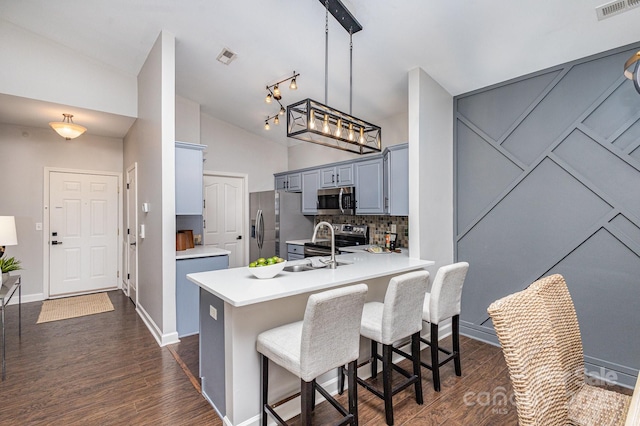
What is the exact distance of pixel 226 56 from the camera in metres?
3.59

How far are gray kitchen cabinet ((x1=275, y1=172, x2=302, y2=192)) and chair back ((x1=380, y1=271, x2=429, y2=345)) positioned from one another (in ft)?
11.8

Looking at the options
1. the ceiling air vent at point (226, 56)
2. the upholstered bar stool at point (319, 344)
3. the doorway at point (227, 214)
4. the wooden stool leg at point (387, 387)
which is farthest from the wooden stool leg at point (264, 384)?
the doorway at point (227, 214)

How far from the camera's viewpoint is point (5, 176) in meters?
4.43

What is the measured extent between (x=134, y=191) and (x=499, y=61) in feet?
15.7

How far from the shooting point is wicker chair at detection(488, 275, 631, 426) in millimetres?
1104

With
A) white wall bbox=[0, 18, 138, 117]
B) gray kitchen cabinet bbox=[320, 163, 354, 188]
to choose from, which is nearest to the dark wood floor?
gray kitchen cabinet bbox=[320, 163, 354, 188]

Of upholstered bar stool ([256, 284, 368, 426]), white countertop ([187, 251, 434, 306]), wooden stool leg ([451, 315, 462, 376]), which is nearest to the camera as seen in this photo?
upholstered bar stool ([256, 284, 368, 426])

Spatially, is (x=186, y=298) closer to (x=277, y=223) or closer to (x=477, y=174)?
(x=277, y=223)

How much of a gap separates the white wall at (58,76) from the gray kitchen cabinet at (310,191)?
8.83 ft

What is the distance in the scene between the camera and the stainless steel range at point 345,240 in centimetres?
455

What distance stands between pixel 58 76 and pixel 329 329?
4.39 meters

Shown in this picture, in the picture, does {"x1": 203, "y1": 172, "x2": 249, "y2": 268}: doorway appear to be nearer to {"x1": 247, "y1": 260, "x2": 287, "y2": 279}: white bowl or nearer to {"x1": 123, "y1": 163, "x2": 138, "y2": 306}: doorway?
{"x1": 123, "y1": 163, "x2": 138, "y2": 306}: doorway

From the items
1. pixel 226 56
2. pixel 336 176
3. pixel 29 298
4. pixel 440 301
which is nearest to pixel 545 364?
pixel 440 301

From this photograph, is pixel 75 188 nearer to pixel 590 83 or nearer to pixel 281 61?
pixel 281 61
